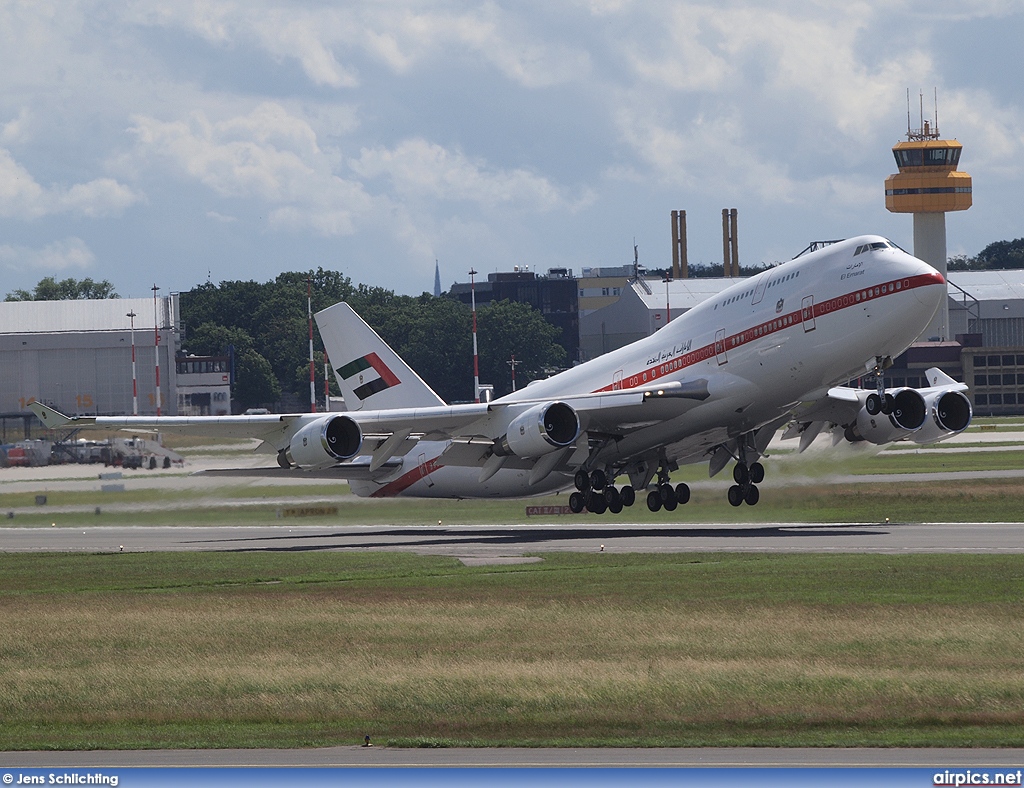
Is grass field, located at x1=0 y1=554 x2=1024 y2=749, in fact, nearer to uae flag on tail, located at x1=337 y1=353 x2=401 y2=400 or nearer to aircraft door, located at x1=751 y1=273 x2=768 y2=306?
aircraft door, located at x1=751 y1=273 x2=768 y2=306

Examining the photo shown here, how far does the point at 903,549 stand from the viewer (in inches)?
Answer: 1553

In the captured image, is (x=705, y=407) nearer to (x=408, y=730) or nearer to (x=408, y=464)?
(x=408, y=464)

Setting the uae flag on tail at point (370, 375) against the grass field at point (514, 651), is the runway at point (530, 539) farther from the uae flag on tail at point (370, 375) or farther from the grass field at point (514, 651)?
the uae flag on tail at point (370, 375)

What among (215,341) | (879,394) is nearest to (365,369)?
(879,394)

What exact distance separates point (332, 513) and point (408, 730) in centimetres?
3467

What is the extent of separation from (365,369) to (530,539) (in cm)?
996

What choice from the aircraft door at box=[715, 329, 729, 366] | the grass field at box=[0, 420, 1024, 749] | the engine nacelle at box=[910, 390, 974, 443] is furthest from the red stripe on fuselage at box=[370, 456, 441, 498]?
the engine nacelle at box=[910, 390, 974, 443]

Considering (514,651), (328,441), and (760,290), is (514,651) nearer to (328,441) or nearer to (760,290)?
(328,441)

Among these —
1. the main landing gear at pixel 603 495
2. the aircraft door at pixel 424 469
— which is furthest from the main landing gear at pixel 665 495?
the aircraft door at pixel 424 469

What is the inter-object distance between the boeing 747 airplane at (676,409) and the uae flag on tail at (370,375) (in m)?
0.05

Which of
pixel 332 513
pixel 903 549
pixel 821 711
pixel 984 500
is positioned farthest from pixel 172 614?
pixel 984 500

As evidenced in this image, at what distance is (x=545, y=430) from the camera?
45.4 metres

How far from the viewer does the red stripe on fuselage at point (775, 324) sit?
4025 cm

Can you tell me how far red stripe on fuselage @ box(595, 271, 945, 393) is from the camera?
132 ft
